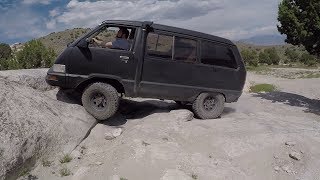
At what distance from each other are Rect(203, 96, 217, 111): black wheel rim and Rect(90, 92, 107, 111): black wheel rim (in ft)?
8.87

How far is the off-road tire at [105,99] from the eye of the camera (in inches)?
371

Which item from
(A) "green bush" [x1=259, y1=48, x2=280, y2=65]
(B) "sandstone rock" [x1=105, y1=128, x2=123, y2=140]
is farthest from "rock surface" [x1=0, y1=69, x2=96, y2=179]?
(A) "green bush" [x1=259, y1=48, x2=280, y2=65]

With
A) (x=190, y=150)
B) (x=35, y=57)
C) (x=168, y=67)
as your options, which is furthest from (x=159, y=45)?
(x=35, y=57)

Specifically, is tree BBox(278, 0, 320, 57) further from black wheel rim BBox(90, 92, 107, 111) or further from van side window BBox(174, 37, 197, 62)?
black wheel rim BBox(90, 92, 107, 111)

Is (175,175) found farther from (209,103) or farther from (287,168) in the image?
(209,103)

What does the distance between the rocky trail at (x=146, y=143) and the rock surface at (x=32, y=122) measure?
2cm

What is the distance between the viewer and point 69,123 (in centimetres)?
885

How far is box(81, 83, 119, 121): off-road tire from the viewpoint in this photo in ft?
30.9

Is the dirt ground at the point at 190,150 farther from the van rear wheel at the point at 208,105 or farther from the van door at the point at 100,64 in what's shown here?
the van door at the point at 100,64

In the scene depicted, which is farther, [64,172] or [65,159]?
[65,159]

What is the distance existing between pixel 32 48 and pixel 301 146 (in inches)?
549

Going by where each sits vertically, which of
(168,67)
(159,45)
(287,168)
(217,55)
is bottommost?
(287,168)

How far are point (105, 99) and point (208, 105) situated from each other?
2826 millimetres

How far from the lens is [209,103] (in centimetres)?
1091
